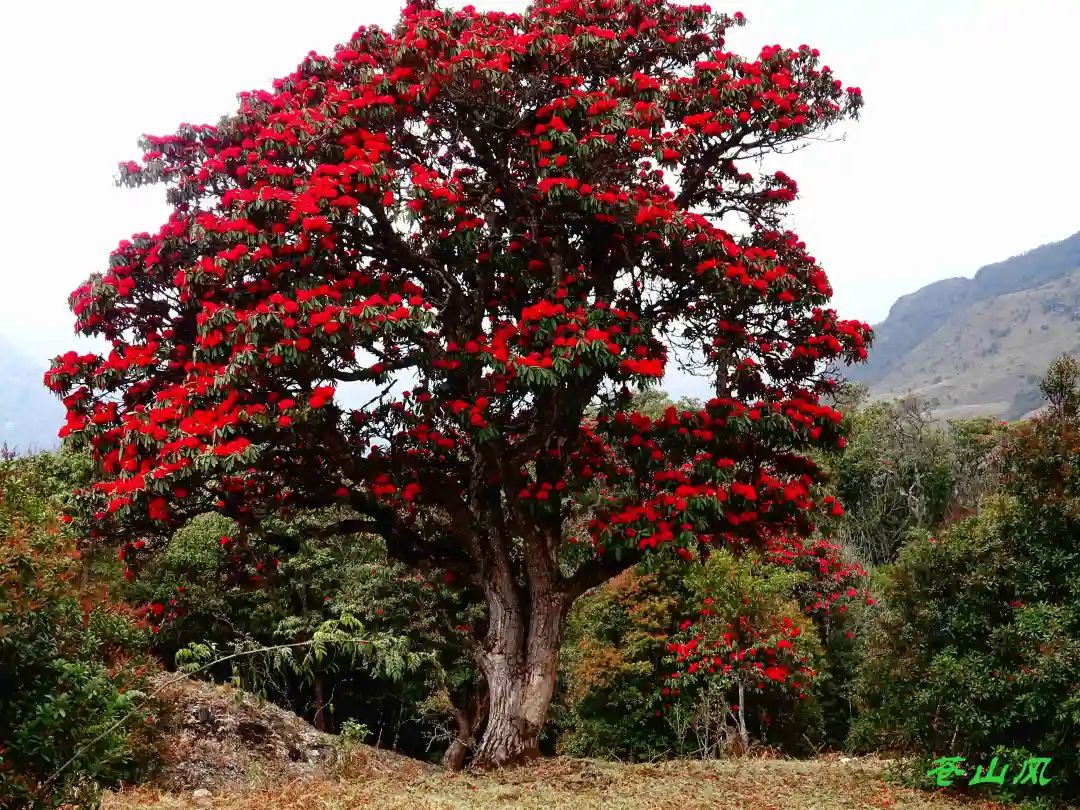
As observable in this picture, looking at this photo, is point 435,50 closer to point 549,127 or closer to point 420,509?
point 549,127

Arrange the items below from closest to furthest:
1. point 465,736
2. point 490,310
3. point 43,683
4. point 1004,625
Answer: point 43,683 < point 1004,625 < point 490,310 < point 465,736

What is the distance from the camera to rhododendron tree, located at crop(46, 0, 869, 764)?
28.2ft

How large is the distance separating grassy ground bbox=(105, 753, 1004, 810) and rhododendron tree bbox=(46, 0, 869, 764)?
1.08 metres

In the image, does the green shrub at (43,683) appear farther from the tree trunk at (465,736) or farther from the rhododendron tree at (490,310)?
the tree trunk at (465,736)

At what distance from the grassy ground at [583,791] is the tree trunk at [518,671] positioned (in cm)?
44

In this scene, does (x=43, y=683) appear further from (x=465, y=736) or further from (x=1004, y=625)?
(x=465, y=736)

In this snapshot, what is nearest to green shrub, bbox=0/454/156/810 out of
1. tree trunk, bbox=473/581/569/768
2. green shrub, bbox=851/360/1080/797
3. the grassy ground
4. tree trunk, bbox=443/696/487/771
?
the grassy ground

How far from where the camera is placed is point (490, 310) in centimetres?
1010

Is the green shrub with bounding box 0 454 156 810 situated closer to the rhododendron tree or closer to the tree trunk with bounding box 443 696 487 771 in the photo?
the rhododendron tree

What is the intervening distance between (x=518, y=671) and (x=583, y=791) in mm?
1862

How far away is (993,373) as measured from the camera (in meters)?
189

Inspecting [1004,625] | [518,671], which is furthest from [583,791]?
[1004,625]

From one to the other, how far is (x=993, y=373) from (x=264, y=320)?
20875 centimetres

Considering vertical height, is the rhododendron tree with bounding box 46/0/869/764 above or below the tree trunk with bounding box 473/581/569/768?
above
